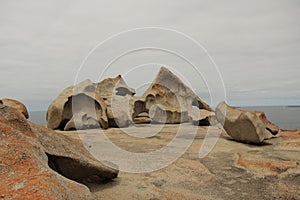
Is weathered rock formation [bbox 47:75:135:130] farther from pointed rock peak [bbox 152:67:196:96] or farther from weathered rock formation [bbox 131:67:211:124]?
pointed rock peak [bbox 152:67:196:96]

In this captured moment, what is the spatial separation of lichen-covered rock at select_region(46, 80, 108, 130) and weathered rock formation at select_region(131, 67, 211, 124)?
11.3 ft

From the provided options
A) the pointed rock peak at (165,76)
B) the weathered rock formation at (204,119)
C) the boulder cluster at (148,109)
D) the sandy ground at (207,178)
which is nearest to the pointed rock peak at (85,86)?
the boulder cluster at (148,109)

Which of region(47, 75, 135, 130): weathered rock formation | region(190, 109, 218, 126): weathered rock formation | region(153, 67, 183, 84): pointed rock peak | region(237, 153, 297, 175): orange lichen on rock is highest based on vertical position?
region(153, 67, 183, 84): pointed rock peak

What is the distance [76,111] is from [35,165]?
346 inches

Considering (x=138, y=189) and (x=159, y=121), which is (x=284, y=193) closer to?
(x=138, y=189)

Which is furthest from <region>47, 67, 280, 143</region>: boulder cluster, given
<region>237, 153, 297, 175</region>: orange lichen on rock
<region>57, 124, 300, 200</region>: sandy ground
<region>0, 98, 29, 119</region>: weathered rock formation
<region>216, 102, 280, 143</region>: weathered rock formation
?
<region>237, 153, 297, 175</region>: orange lichen on rock

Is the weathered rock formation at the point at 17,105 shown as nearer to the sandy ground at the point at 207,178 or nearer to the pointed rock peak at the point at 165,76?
the sandy ground at the point at 207,178

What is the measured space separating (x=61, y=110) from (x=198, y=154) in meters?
6.93

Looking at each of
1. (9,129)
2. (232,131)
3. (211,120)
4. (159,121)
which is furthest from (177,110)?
(9,129)

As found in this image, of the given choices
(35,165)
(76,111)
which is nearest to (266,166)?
(35,165)

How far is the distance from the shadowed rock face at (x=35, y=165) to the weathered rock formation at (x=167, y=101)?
10.1 m

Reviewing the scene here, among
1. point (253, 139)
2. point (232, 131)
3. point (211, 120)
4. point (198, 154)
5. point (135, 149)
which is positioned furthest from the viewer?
point (211, 120)

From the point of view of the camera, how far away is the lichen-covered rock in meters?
10.4

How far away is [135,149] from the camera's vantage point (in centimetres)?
604
